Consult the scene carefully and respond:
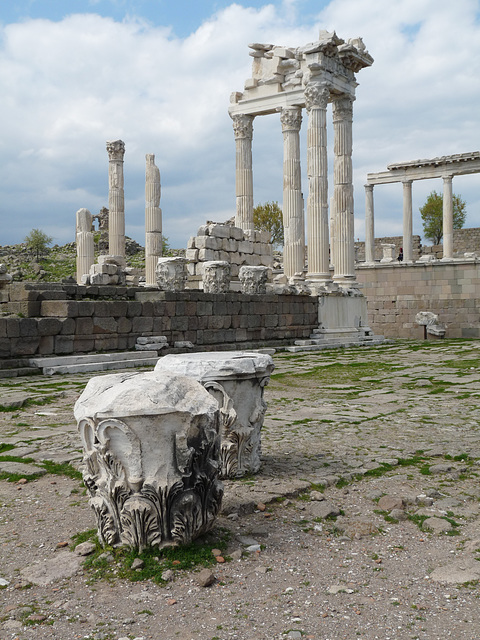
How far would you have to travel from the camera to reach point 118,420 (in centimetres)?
323

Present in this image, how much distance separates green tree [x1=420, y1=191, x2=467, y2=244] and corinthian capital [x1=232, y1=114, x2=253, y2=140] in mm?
38660

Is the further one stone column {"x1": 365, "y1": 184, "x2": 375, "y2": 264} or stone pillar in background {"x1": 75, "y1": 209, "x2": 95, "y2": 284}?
stone column {"x1": 365, "y1": 184, "x2": 375, "y2": 264}

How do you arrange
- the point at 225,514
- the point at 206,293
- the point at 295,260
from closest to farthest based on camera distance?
the point at 225,514, the point at 206,293, the point at 295,260

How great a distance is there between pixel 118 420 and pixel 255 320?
13122mm

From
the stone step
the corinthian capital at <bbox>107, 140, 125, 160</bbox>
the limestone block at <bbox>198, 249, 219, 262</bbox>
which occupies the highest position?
the corinthian capital at <bbox>107, 140, 125, 160</bbox>

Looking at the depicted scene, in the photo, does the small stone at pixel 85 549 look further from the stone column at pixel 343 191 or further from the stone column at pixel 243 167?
the stone column at pixel 243 167

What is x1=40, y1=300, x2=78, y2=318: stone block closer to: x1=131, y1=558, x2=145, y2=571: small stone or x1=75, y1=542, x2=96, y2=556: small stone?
x1=75, y1=542, x2=96, y2=556: small stone

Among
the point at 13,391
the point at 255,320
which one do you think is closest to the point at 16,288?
the point at 13,391

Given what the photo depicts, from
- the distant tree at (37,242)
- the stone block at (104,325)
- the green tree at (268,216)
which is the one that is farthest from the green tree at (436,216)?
the stone block at (104,325)

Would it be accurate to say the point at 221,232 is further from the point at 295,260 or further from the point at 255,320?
the point at 255,320

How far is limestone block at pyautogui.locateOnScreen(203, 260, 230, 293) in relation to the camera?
15.8m

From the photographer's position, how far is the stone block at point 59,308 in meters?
12.0

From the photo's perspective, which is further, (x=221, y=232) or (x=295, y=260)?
(x=295, y=260)

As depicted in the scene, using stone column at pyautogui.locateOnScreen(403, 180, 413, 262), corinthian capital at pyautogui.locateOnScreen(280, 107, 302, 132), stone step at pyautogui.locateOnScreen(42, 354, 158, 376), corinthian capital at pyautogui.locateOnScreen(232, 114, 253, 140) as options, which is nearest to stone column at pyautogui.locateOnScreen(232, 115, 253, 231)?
corinthian capital at pyautogui.locateOnScreen(232, 114, 253, 140)
